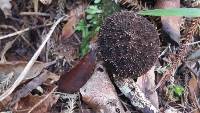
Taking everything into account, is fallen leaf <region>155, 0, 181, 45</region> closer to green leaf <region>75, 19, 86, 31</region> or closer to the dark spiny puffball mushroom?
the dark spiny puffball mushroom

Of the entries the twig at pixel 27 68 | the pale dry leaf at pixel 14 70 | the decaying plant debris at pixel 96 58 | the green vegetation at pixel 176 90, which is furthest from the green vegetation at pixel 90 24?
the green vegetation at pixel 176 90

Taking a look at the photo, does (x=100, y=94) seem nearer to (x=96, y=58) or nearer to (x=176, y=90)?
(x=96, y=58)

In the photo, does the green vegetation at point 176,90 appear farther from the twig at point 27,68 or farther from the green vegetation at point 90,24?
the twig at point 27,68

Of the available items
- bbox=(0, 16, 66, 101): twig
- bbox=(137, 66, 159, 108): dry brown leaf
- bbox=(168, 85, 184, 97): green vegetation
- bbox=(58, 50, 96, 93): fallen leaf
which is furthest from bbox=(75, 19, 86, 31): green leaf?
bbox=(168, 85, 184, 97): green vegetation

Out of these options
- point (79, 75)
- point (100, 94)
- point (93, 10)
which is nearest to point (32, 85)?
point (79, 75)

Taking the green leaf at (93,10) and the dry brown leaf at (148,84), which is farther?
the green leaf at (93,10)

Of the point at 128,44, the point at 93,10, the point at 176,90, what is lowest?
the point at 176,90

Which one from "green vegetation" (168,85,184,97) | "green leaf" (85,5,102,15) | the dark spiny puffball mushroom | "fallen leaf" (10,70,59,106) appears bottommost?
"green vegetation" (168,85,184,97)
